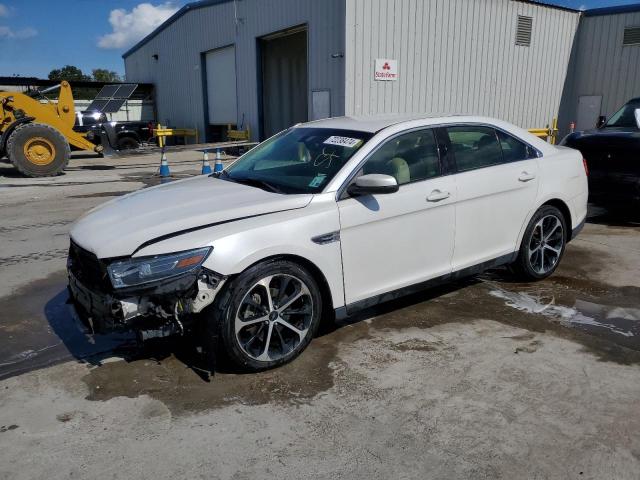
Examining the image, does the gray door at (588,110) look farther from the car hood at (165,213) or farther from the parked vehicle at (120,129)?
the car hood at (165,213)

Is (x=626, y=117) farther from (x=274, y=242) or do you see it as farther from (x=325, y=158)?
(x=274, y=242)

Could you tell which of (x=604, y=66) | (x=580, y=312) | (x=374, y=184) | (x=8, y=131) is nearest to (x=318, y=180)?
(x=374, y=184)

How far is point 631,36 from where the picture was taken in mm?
18125

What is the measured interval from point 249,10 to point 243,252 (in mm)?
18448

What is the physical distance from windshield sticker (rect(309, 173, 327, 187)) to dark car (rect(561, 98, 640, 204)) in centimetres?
554

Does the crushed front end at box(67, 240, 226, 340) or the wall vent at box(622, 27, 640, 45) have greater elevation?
the wall vent at box(622, 27, 640, 45)

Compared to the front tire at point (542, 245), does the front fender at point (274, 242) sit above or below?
above

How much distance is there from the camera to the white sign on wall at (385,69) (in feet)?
49.0

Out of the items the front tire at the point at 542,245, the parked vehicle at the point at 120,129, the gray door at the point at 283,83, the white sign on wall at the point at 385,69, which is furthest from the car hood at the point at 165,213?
the gray door at the point at 283,83

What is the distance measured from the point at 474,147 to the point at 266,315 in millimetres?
2393

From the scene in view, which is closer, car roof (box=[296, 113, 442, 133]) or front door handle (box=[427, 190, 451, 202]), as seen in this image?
front door handle (box=[427, 190, 451, 202])

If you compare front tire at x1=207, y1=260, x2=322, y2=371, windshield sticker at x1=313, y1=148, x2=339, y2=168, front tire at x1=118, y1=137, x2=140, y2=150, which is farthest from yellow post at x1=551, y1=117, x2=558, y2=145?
front tire at x1=207, y1=260, x2=322, y2=371

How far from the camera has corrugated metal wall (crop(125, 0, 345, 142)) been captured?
1518 centimetres

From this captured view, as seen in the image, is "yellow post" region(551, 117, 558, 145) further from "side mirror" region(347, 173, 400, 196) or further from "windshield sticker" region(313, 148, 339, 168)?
"side mirror" region(347, 173, 400, 196)
